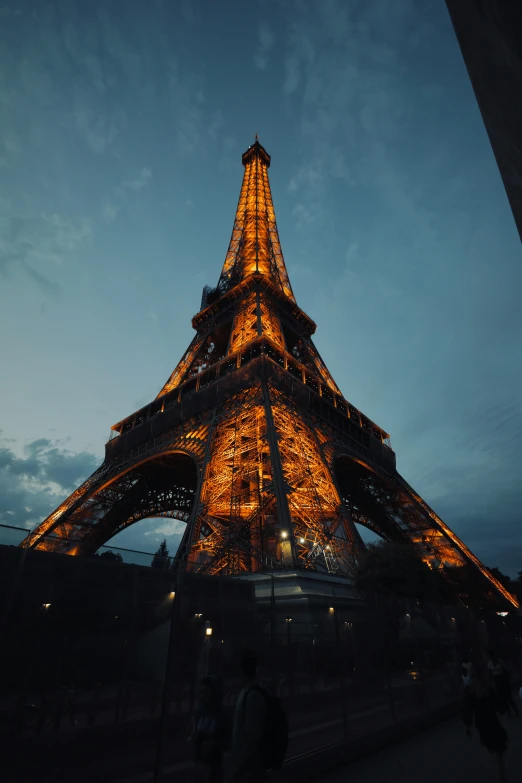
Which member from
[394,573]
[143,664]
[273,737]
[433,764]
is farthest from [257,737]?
[394,573]

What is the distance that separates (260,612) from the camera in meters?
6.55

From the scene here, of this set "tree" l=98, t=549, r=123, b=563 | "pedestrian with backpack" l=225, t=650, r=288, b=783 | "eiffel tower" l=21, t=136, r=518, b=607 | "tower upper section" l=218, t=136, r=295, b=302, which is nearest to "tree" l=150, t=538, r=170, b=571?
"tree" l=98, t=549, r=123, b=563

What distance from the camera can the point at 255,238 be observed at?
46438 millimetres

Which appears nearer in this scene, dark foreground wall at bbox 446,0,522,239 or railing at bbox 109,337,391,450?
dark foreground wall at bbox 446,0,522,239

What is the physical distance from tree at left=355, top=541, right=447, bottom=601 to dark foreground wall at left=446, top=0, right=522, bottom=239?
16120 millimetres

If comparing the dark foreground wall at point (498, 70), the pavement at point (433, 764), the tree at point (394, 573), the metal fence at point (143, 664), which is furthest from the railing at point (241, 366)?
the dark foreground wall at point (498, 70)

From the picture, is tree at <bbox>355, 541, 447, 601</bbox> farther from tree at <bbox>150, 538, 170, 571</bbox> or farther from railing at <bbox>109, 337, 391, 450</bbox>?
railing at <bbox>109, 337, 391, 450</bbox>

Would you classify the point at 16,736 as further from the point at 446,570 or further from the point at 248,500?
the point at 446,570

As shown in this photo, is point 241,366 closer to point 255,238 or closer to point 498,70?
point 255,238

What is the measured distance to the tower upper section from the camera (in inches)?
1698

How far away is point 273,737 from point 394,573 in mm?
14784

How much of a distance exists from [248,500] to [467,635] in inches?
491

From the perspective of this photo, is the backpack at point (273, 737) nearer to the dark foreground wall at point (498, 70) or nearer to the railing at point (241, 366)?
the dark foreground wall at point (498, 70)

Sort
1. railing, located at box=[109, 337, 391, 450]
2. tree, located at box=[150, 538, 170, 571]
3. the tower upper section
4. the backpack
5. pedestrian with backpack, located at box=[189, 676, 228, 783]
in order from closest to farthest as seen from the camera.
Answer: the backpack
pedestrian with backpack, located at box=[189, 676, 228, 783]
tree, located at box=[150, 538, 170, 571]
railing, located at box=[109, 337, 391, 450]
the tower upper section
